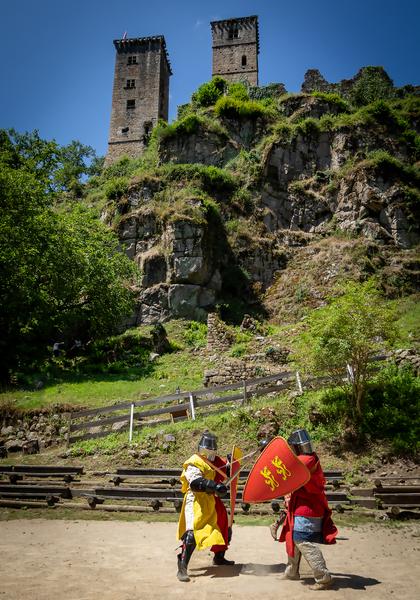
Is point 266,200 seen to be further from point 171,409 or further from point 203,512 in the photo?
point 203,512

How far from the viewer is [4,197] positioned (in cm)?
2267

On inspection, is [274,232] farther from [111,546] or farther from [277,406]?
[111,546]

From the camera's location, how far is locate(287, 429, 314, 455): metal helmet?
487 cm

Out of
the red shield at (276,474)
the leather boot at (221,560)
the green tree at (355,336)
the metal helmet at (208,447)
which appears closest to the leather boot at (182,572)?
the leather boot at (221,560)

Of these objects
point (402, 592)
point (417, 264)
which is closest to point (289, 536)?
point (402, 592)

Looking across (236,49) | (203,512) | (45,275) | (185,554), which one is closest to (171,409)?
(203,512)

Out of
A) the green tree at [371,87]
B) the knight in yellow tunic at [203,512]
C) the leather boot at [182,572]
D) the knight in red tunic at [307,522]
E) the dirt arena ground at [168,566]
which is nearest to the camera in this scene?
the dirt arena ground at [168,566]

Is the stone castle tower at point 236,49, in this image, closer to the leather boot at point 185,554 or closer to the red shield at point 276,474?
the red shield at point 276,474

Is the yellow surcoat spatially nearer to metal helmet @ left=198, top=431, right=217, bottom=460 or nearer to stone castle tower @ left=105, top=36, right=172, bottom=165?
metal helmet @ left=198, top=431, right=217, bottom=460

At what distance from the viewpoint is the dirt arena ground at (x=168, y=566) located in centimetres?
417

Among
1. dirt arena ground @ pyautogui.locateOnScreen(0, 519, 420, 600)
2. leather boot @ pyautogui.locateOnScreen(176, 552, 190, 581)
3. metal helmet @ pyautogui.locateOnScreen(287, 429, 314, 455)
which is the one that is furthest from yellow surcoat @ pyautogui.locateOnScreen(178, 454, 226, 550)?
metal helmet @ pyautogui.locateOnScreen(287, 429, 314, 455)

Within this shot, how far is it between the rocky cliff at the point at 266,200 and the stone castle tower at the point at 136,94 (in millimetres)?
7884

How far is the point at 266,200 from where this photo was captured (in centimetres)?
3281

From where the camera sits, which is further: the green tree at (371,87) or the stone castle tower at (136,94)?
the stone castle tower at (136,94)
